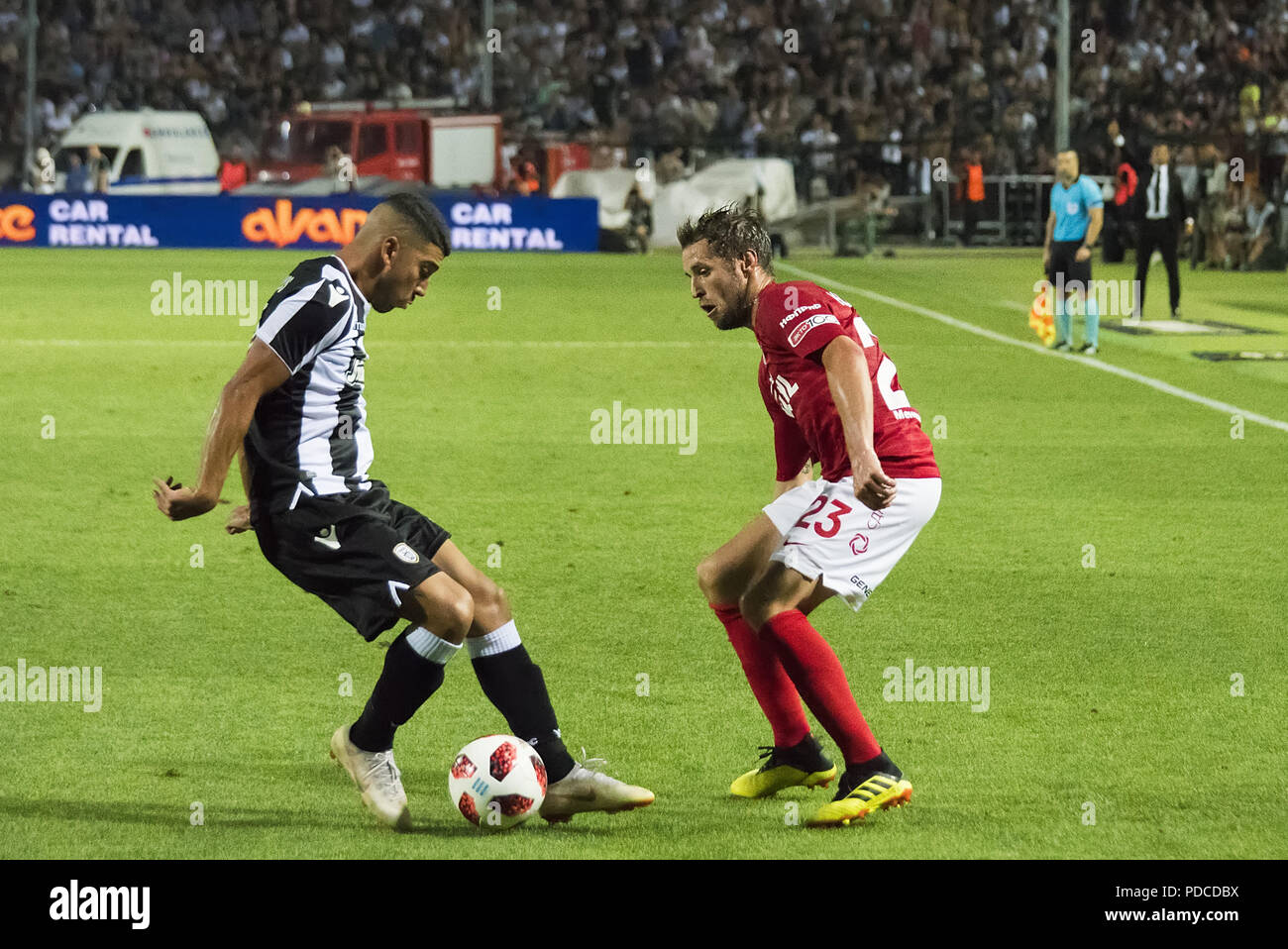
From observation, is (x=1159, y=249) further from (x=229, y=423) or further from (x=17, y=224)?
(x=17, y=224)

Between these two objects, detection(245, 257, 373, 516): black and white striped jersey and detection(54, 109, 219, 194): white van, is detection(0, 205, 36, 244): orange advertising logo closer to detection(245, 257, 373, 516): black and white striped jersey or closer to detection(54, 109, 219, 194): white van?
detection(54, 109, 219, 194): white van

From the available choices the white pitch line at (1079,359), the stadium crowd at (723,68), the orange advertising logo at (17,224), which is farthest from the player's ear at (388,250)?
the stadium crowd at (723,68)

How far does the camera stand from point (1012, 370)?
16953mm

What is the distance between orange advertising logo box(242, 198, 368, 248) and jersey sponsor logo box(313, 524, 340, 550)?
2705cm

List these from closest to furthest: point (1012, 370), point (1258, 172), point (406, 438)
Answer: point (406, 438) → point (1012, 370) → point (1258, 172)

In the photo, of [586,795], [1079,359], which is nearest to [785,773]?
[586,795]

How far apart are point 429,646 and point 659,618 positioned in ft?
9.36

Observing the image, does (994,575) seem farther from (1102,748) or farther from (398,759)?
→ (398,759)

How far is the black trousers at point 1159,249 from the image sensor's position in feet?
71.7

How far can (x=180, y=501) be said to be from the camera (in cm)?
519

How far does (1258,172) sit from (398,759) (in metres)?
30.7

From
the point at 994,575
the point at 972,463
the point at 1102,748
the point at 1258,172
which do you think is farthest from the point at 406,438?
the point at 1258,172

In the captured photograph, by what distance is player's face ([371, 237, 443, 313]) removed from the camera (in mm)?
5414

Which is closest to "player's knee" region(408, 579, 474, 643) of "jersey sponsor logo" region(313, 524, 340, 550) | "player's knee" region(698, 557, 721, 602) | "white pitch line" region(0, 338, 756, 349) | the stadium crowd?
"jersey sponsor logo" region(313, 524, 340, 550)
